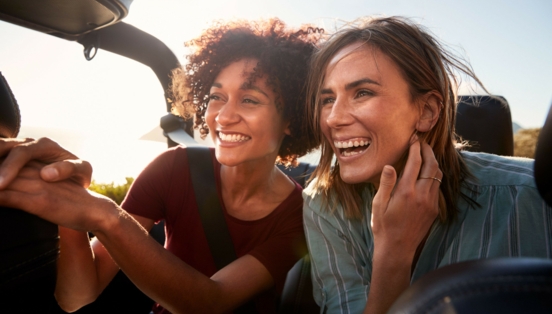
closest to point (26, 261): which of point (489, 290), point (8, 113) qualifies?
point (8, 113)

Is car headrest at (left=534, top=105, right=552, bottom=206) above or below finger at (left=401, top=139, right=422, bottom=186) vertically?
above

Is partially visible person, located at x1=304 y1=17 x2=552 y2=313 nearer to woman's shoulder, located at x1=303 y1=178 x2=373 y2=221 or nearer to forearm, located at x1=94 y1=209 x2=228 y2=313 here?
woman's shoulder, located at x1=303 y1=178 x2=373 y2=221

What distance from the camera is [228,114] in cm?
170

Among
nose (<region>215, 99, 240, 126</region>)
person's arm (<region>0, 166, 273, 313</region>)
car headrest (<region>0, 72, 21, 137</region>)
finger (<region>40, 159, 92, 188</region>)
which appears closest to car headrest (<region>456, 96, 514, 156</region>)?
nose (<region>215, 99, 240, 126</region>)

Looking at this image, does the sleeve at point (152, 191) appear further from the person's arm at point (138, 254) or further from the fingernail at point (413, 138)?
the fingernail at point (413, 138)

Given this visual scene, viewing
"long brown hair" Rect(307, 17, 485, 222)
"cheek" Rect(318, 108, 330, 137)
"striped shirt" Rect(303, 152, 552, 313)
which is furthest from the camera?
"cheek" Rect(318, 108, 330, 137)

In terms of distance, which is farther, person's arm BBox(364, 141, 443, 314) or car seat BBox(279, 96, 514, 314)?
car seat BBox(279, 96, 514, 314)

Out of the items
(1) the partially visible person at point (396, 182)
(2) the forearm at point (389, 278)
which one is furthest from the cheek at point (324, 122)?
(2) the forearm at point (389, 278)

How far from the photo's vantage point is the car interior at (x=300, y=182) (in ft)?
1.57

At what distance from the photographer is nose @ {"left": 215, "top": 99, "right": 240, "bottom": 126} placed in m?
1.69

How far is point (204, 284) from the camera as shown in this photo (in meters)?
1.38

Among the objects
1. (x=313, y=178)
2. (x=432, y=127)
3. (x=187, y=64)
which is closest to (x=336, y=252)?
(x=313, y=178)

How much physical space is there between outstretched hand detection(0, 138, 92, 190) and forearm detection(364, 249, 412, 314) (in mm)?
870

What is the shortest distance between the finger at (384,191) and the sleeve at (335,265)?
277 mm
